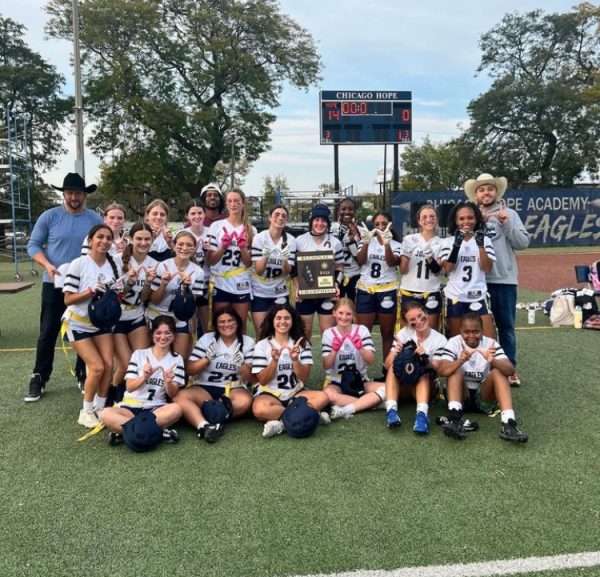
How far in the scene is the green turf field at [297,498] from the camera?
2494 millimetres

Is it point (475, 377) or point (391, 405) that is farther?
point (475, 377)

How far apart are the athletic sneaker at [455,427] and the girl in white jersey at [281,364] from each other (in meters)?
0.94

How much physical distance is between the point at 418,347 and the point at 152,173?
25755 mm

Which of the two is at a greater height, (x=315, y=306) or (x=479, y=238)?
(x=479, y=238)

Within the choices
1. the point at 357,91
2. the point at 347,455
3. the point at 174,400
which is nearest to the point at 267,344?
the point at 174,400

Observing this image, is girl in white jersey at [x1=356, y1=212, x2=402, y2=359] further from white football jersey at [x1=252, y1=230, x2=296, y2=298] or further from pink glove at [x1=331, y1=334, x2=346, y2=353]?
white football jersey at [x1=252, y1=230, x2=296, y2=298]

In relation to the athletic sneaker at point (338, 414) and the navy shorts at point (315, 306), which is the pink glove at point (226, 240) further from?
the athletic sneaker at point (338, 414)

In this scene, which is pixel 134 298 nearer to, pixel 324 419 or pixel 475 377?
pixel 324 419

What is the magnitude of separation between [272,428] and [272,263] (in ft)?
5.14

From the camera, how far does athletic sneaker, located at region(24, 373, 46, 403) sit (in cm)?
480

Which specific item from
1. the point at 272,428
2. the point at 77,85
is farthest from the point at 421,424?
the point at 77,85

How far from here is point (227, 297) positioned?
4.83 metres

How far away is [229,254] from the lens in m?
4.80

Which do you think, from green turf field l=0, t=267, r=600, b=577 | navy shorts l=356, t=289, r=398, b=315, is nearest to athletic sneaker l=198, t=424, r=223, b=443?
green turf field l=0, t=267, r=600, b=577
